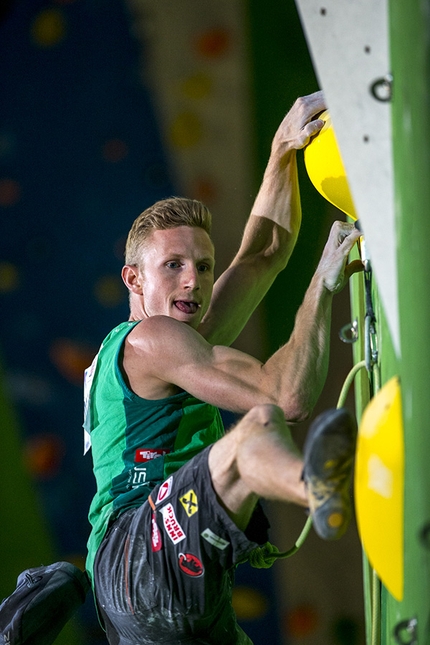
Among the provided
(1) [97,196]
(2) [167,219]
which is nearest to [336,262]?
(2) [167,219]

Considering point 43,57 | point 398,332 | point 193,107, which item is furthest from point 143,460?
point 43,57

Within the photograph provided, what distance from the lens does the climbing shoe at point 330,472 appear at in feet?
2.62

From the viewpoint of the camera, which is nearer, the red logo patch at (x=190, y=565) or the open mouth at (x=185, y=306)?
the red logo patch at (x=190, y=565)

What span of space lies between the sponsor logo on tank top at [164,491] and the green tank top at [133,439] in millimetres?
142

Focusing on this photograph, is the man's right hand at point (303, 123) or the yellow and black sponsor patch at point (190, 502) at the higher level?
the man's right hand at point (303, 123)

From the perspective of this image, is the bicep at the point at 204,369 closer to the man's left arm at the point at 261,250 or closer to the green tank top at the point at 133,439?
the green tank top at the point at 133,439

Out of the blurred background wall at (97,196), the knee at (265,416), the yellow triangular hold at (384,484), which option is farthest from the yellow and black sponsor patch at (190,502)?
the blurred background wall at (97,196)

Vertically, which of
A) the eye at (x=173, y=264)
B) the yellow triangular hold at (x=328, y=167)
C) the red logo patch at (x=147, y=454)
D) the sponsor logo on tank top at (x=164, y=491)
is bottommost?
the red logo patch at (x=147, y=454)

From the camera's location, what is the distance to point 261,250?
1.67 meters

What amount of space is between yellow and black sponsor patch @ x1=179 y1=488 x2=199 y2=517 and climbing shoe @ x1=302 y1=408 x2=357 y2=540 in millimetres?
251

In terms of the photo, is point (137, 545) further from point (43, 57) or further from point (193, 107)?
point (43, 57)

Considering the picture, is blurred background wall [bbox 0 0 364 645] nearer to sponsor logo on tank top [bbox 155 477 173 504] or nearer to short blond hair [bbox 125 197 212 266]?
short blond hair [bbox 125 197 212 266]

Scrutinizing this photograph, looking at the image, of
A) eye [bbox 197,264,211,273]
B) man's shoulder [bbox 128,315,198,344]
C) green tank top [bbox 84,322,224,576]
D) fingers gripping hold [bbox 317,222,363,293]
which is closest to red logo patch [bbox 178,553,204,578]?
green tank top [bbox 84,322,224,576]

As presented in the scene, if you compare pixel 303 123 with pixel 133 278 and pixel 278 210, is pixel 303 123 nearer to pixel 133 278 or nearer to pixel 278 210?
pixel 278 210
